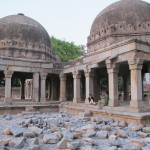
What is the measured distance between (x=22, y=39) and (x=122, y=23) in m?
8.20

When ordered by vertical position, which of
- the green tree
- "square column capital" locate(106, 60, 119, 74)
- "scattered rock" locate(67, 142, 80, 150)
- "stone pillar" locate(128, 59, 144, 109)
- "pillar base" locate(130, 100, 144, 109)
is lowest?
"scattered rock" locate(67, 142, 80, 150)

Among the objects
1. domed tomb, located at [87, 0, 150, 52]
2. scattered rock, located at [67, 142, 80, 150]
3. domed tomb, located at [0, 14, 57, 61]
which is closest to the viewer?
scattered rock, located at [67, 142, 80, 150]

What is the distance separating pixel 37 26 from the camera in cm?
1634

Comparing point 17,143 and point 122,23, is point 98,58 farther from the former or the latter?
point 17,143

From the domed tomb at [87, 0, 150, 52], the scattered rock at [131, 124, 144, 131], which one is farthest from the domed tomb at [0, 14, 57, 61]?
the scattered rock at [131, 124, 144, 131]

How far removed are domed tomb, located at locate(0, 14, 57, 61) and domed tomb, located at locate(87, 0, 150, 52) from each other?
467 cm

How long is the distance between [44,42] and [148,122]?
38.1 feet

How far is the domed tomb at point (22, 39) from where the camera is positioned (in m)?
14.6

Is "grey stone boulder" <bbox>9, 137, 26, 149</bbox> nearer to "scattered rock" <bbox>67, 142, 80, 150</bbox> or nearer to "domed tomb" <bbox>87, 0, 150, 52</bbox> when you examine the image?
"scattered rock" <bbox>67, 142, 80, 150</bbox>

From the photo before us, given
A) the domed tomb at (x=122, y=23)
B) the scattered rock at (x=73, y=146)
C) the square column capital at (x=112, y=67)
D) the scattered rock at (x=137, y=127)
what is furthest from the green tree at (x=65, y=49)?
the scattered rock at (x=73, y=146)

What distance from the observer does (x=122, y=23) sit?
1269cm

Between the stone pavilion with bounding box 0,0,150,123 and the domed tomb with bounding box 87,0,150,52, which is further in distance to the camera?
the domed tomb with bounding box 87,0,150,52

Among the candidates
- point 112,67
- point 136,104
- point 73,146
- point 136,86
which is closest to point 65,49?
point 112,67

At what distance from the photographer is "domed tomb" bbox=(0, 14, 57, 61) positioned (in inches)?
573
